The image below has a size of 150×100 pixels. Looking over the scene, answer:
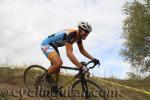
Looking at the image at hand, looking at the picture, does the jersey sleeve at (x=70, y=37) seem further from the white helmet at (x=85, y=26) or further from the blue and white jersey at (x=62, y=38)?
the white helmet at (x=85, y=26)

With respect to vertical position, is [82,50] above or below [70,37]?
below

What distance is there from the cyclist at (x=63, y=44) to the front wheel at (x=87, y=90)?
0.58m

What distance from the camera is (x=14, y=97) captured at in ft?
45.0

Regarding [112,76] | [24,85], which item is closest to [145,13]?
[112,76]

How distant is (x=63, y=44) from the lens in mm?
13477

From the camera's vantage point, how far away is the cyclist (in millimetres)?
12469

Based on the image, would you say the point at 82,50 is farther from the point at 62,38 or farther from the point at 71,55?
the point at 71,55

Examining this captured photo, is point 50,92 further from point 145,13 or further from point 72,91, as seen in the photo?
point 145,13

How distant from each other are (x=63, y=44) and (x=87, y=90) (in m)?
1.75

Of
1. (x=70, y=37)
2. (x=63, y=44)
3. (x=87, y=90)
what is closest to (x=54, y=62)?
(x=63, y=44)

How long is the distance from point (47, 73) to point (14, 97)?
52.2 inches

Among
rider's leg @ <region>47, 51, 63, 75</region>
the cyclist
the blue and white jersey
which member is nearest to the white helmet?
the cyclist

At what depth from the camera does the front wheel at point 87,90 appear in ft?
41.3

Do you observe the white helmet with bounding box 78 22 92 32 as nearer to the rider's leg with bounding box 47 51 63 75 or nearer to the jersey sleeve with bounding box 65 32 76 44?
the jersey sleeve with bounding box 65 32 76 44
